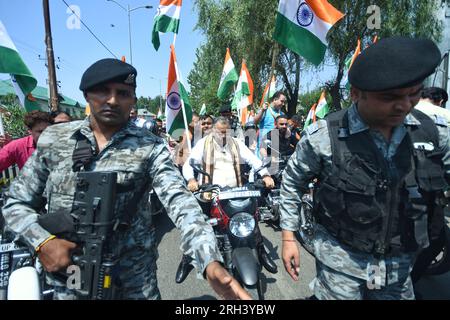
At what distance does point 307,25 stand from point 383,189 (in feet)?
Result: 10.6

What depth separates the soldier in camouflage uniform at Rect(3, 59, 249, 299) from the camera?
5.09 feet

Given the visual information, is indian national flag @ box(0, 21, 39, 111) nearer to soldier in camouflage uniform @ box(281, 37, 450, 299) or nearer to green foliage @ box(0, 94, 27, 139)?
soldier in camouflage uniform @ box(281, 37, 450, 299)

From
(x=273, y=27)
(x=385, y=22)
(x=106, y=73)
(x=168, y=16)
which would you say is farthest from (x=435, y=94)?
(x=273, y=27)

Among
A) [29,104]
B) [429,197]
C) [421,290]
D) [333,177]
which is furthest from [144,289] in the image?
[29,104]

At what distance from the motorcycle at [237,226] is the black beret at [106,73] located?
5.18 ft

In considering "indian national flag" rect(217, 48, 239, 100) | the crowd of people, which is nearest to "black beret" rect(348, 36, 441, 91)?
the crowd of people

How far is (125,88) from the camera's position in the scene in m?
1.68

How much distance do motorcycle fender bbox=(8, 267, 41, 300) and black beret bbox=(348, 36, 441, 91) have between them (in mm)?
1764

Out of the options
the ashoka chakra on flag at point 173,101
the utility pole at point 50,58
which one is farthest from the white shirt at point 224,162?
the utility pole at point 50,58

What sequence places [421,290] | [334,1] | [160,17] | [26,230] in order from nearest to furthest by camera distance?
[26,230]
[421,290]
[160,17]
[334,1]

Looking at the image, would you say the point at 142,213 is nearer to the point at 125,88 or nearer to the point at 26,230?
the point at 26,230

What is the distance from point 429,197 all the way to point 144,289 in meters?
1.61

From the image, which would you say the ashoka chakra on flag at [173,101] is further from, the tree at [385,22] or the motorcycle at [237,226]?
the tree at [385,22]

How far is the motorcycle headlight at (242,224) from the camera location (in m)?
2.80
